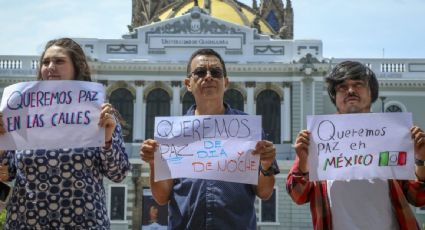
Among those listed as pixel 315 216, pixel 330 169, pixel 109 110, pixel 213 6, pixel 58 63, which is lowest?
pixel 315 216

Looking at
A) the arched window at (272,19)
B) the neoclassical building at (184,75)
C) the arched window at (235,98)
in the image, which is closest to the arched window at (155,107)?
the neoclassical building at (184,75)

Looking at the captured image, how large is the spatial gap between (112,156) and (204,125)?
0.74 metres

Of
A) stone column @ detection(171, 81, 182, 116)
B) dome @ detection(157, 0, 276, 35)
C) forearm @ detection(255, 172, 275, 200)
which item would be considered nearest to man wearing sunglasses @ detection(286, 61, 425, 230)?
forearm @ detection(255, 172, 275, 200)

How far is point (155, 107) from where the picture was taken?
29.6 metres

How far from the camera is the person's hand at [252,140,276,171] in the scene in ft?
17.2

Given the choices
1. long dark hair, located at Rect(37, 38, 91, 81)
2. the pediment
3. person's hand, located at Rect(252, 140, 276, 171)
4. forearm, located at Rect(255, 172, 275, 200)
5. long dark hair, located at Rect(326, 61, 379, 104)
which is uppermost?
the pediment

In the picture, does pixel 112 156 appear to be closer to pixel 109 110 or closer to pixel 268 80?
Result: pixel 109 110

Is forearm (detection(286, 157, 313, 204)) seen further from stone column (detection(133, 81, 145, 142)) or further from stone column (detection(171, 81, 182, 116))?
stone column (detection(133, 81, 145, 142))

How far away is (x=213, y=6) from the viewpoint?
39.6 meters

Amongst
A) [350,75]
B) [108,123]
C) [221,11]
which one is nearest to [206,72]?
[108,123]

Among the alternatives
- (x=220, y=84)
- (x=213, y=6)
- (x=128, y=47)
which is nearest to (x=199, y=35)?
(x=128, y=47)

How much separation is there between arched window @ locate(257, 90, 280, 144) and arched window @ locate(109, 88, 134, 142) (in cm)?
518

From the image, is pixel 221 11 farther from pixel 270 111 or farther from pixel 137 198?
pixel 137 198

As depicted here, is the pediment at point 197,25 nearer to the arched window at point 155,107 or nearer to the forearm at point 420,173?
the arched window at point 155,107
